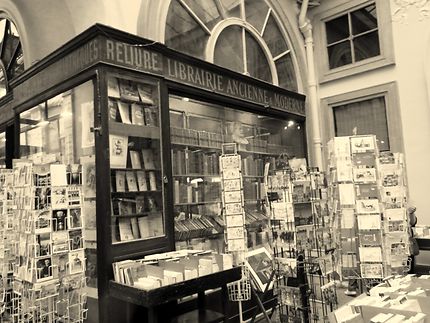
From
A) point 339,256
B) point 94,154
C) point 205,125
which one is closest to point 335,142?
point 339,256

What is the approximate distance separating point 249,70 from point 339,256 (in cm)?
305

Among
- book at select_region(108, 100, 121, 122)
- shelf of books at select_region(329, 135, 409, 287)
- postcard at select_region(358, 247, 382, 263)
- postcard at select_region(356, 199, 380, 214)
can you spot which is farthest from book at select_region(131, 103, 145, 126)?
postcard at select_region(358, 247, 382, 263)

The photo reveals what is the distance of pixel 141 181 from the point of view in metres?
3.66

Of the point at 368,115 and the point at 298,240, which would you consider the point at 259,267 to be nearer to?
the point at 298,240

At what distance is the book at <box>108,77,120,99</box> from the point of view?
11.1ft

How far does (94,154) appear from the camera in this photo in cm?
340

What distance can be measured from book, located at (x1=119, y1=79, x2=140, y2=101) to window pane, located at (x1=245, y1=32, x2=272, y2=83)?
2.49 metres

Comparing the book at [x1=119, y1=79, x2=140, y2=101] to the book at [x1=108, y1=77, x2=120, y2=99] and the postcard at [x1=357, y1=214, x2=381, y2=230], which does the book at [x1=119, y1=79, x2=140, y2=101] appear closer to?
the book at [x1=108, y1=77, x2=120, y2=99]

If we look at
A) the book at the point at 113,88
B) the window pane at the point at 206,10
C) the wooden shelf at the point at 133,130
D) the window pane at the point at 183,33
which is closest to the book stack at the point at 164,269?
the wooden shelf at the point at 133,130

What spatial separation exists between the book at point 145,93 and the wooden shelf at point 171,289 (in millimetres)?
1774

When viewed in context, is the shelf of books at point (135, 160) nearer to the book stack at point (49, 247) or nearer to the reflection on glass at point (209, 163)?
the book stack at point (49, 247)

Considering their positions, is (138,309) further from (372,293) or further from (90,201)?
(372,293)

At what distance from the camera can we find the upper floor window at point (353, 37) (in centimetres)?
636

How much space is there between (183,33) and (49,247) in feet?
9.67
